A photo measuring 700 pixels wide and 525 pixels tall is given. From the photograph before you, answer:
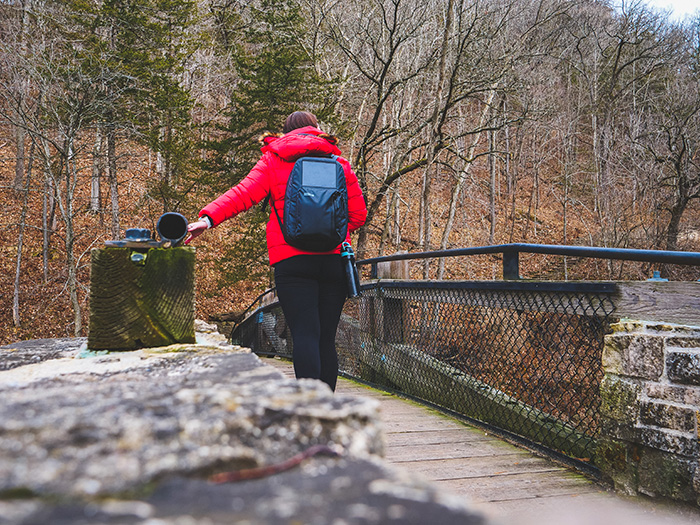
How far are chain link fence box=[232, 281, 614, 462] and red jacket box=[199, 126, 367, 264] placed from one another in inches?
51.7

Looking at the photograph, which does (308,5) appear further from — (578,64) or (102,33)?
(578,64)

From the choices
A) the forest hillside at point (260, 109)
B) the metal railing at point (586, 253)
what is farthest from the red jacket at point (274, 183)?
the forest hillside at point (260, 109)

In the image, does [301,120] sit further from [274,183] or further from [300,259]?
[300,259]

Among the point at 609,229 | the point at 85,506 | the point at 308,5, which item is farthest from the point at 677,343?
the point at 609,229

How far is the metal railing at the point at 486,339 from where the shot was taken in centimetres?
294

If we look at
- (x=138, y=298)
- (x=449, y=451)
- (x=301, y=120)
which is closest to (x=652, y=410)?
(x=449, y=451)

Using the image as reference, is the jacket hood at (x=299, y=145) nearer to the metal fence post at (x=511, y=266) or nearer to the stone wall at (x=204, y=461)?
the metal fence post at (x=511, y=266)

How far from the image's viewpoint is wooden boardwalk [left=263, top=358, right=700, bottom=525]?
2.37m

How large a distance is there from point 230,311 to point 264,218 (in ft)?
13.7

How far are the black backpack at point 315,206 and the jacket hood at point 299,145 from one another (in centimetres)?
8

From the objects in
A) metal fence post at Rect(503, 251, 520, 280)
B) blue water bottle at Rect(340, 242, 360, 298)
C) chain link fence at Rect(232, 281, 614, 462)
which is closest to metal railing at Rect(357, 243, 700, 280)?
metal fence post at Rect(503, 251, 520, 280)

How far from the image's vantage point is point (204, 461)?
0.79 meters

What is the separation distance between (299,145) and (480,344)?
235 cm

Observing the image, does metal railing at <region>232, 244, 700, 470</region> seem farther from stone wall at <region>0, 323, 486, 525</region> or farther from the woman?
stone wall at <region>0, 323, 486, 525</region>
